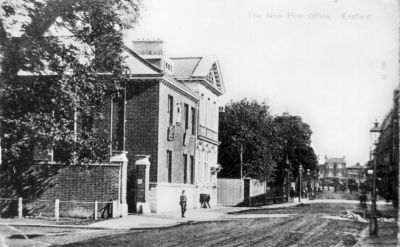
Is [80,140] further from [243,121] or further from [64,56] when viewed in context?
[243,121]

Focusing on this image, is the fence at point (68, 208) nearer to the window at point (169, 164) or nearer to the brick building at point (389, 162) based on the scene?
the window at point (169, 164)

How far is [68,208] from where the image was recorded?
2286 cm

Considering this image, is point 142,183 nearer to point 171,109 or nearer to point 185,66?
point 171,109

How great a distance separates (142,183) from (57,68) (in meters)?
8.68

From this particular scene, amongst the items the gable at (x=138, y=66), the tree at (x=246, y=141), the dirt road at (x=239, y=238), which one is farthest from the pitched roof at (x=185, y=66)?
the dirt road at (x=239, y=238)

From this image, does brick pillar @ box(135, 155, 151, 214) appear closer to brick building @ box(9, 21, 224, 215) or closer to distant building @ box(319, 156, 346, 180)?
brick building @ box(9, 21, 224, 215)

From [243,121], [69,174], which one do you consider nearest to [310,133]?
[243,121]

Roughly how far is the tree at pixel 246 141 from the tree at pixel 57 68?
1078 inches

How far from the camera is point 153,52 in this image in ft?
106

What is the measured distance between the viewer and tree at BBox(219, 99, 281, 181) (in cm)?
4741

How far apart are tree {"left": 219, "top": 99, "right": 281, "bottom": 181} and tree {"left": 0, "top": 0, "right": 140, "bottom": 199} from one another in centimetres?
2739

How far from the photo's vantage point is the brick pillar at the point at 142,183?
25.5m

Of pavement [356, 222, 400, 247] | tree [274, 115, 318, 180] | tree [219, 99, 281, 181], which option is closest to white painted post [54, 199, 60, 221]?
pavement [356, 222, 400, 247]

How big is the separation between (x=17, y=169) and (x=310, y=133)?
6329 cm
